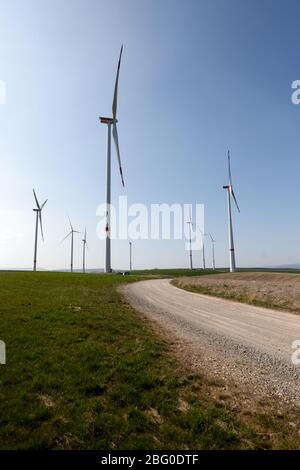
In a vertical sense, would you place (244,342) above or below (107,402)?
below

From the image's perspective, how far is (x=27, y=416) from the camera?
259 inches

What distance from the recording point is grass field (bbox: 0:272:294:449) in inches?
233

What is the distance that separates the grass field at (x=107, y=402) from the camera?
233 inches

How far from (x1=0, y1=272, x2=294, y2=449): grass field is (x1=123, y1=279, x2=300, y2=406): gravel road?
1791 mm

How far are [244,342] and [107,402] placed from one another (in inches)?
359

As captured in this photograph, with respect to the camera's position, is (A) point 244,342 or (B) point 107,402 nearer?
(B) point 107,402

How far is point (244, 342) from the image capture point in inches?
552

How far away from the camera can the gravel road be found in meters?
9.52

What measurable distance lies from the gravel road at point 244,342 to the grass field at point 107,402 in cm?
179

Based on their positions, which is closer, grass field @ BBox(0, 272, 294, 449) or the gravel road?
grass field @ BBox(0, 272, 294, 449)

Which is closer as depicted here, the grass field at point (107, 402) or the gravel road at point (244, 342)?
the grass field at point (107, 402)

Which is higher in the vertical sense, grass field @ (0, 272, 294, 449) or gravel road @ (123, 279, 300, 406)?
grass field @ (0, 272, 294, 449)

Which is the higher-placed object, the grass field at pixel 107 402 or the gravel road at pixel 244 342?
the grass field at pixel 107 402

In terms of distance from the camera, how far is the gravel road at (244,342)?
952 centimetres
